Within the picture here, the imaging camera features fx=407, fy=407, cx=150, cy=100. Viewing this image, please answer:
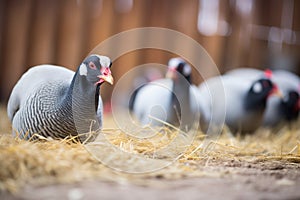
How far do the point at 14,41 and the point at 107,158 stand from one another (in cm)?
270

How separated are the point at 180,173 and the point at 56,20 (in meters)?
2.86

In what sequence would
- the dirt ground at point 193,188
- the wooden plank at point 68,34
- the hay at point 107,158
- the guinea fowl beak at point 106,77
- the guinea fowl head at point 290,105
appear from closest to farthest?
1. the dirt ground at point 193,188
2. the hay at point 107,158
3. the guinea fowl beak at point 106,77
4. the guinea fowl head at point 290,105
5. the wooden plank at point 68,34

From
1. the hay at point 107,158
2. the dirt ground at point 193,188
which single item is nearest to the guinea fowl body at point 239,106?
the hay at point 107,158

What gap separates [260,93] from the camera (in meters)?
2.91

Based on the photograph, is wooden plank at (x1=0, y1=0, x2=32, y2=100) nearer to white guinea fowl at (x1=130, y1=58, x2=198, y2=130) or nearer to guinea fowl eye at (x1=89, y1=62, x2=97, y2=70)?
white guinea fowl at (x1=130, y1=58, x2=198, y2=130)

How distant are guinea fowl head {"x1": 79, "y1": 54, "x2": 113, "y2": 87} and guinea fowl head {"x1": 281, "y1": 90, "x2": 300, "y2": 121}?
6.48 feet

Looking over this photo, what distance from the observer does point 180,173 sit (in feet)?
4.48

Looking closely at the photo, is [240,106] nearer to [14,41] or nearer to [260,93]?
[260,93]

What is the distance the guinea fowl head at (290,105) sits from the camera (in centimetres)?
321

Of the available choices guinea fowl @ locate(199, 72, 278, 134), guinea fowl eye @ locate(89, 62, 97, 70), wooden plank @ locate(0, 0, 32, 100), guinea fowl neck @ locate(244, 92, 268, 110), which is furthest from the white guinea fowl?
wooden plank @ locate(0, 0, 32, 100)

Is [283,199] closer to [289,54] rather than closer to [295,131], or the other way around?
[295,131]

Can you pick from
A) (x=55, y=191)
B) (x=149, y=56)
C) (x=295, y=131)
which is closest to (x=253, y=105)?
(x=295, y=131)

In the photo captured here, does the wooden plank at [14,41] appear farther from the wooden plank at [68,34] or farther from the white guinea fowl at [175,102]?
the white guinea fowl at [175,102]

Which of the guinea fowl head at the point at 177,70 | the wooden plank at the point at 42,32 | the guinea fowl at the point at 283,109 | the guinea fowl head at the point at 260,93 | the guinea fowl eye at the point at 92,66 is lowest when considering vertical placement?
the guinea fowl at the point at 283,109
